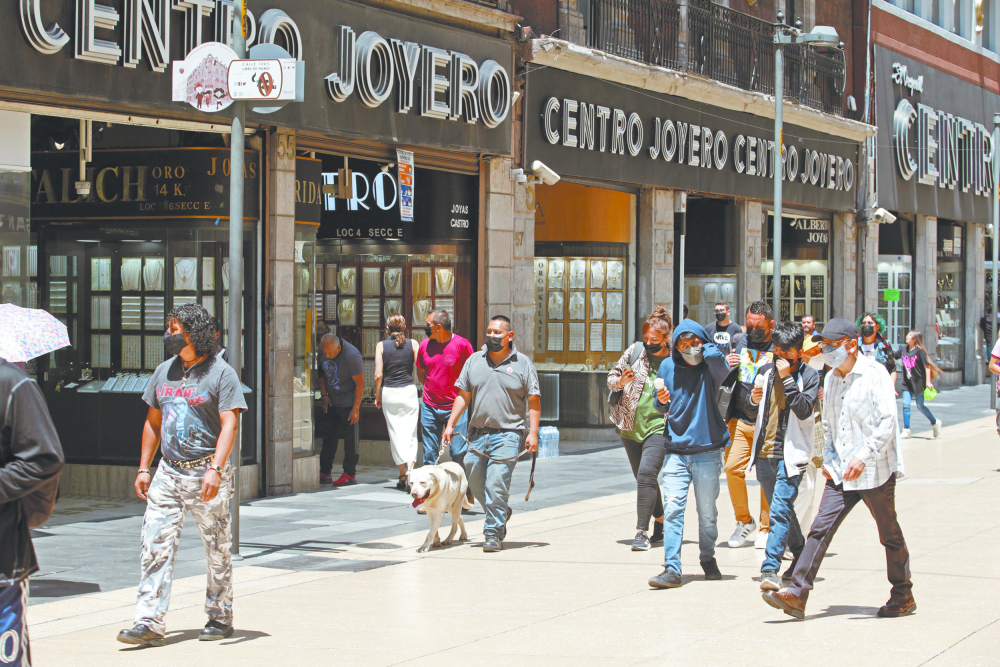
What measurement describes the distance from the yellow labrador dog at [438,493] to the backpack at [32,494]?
4989mm

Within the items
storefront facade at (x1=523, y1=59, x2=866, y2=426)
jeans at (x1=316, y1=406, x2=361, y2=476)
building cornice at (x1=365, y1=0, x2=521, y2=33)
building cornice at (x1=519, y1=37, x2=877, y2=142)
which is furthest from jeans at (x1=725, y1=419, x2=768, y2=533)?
building cornice at (x1=519, y1=37, x2=877, y2=142)

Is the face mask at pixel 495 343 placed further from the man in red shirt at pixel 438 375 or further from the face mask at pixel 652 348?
the man in red shirt at pixel 438 375

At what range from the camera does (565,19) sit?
17672 millimetres

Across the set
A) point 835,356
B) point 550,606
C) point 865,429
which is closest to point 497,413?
point 550,606

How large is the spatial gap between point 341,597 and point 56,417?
5654 mm

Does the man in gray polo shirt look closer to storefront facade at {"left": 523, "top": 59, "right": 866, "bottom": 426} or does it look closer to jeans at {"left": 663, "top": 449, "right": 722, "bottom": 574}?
jeans at {"left": 663, "top": 449, "right": 722, "bottom": 574}

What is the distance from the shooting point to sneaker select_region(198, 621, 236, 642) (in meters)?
6.94

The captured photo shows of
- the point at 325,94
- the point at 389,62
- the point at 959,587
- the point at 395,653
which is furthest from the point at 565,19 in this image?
the point at 395,653

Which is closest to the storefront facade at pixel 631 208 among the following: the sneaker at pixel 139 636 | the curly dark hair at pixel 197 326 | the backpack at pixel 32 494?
the curly dark hair at pixel 197 326

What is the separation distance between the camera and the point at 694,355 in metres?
8.58

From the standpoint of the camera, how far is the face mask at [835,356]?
24.7 ft

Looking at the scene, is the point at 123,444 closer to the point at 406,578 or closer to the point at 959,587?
the point at 406,578

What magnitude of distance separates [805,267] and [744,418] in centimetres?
1772

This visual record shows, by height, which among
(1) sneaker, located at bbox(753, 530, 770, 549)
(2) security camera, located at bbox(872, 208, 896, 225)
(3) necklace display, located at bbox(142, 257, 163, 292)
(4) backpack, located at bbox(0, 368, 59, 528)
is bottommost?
(1) sneaker, located at bbox(753, 530, 770, 549)
